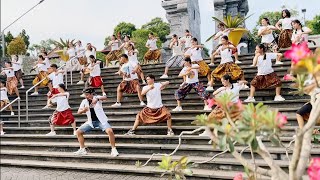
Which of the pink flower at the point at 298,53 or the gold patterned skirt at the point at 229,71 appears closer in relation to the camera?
the pink flower at the point at 298,53

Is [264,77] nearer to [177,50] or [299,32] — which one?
[299,32]

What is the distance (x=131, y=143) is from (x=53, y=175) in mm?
1845

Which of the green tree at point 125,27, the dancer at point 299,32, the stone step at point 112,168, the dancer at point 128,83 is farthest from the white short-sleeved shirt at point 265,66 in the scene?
the green tree at point 125,27

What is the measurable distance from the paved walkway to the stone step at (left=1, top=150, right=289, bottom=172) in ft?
1.48

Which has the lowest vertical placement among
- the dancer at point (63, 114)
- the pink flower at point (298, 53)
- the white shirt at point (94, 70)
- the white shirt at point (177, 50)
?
the dancer at point (63, 114)

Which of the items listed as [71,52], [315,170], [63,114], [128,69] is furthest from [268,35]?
[315,170]

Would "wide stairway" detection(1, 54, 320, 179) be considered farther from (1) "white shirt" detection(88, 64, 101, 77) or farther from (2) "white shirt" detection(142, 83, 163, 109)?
(1) "white shirt" detection(88, 64, 101, 77)

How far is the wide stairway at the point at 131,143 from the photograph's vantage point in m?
6.66

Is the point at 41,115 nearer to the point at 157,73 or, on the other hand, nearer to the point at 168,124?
the point at 157,73

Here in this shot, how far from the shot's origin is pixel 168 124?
25.8ft

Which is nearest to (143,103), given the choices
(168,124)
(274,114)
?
(168,124)

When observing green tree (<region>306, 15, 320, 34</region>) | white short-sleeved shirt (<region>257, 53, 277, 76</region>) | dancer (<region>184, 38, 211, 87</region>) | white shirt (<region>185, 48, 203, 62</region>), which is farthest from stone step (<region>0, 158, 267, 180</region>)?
green tree (<region>306, 15, 320, 34</region>)

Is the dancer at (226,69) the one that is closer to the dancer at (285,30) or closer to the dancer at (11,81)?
the dancer at (285,30)

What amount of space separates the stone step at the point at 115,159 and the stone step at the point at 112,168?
12 centimetres
